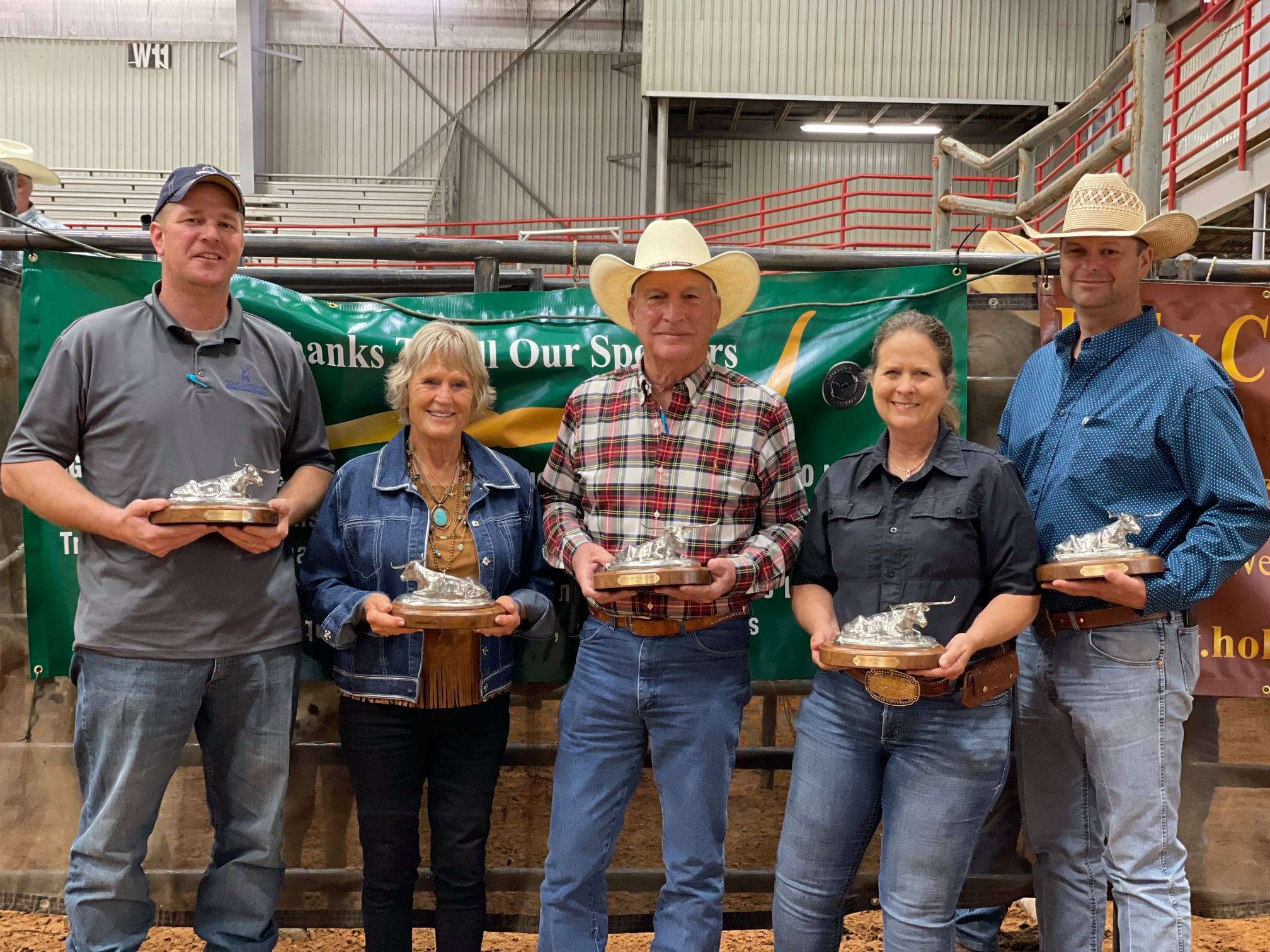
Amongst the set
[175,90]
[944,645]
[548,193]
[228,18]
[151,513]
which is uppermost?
[228,18]

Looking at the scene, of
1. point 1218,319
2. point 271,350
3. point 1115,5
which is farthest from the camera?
point 1115,5

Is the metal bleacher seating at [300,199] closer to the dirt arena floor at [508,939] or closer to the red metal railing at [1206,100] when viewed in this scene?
the red metal railing at [1206,100]

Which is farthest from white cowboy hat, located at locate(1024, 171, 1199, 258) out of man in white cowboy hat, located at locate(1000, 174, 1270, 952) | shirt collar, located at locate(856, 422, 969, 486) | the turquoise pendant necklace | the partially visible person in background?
the partially visible person in background

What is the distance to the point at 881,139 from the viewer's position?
18031 mm

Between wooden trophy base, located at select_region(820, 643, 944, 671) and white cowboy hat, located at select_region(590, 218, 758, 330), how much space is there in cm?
110

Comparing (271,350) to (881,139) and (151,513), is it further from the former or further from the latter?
(881,139)

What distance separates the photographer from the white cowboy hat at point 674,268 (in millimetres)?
2783

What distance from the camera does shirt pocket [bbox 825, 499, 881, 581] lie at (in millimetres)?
2559

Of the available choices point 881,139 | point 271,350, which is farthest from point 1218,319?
point 881,139

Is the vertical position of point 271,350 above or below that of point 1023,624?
above

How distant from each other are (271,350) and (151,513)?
65 centimetres

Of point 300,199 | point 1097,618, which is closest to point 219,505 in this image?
point 1097,618

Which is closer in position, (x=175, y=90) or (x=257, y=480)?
(x=257, y=480)

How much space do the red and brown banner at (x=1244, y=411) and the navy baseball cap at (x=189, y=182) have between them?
2.81 m
